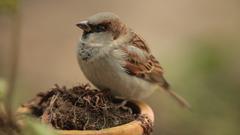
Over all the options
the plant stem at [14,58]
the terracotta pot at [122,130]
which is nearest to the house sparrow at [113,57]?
the terracotta pot at [122,130]

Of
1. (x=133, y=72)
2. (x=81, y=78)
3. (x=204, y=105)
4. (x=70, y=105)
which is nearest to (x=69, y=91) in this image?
(x=70, y=105)

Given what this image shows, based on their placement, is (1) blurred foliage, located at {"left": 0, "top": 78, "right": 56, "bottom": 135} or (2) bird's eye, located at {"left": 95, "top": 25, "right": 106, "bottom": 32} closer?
(1) blurred foliage, located at {"left": 0, "top": 78, "right": 56, "bottom": 135}

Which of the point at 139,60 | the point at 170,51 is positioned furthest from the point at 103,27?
the point at 170,51

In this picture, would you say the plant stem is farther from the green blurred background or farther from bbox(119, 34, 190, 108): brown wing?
the green blurred background

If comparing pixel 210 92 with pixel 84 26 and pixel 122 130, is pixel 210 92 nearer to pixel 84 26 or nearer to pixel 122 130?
pixel 84 26

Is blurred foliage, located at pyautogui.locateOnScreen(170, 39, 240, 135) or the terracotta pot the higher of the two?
the terracotta pot

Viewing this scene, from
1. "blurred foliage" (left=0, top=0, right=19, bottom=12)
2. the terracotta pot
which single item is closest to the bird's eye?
the terracotta pot

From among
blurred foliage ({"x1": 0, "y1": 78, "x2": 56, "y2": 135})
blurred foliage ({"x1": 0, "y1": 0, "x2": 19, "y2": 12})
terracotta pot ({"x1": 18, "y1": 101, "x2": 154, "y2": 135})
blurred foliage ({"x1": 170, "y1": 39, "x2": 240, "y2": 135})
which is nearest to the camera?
blurred foliage ({"x1": 0, "y1": 78, "x2": 56, "y2": 135})
